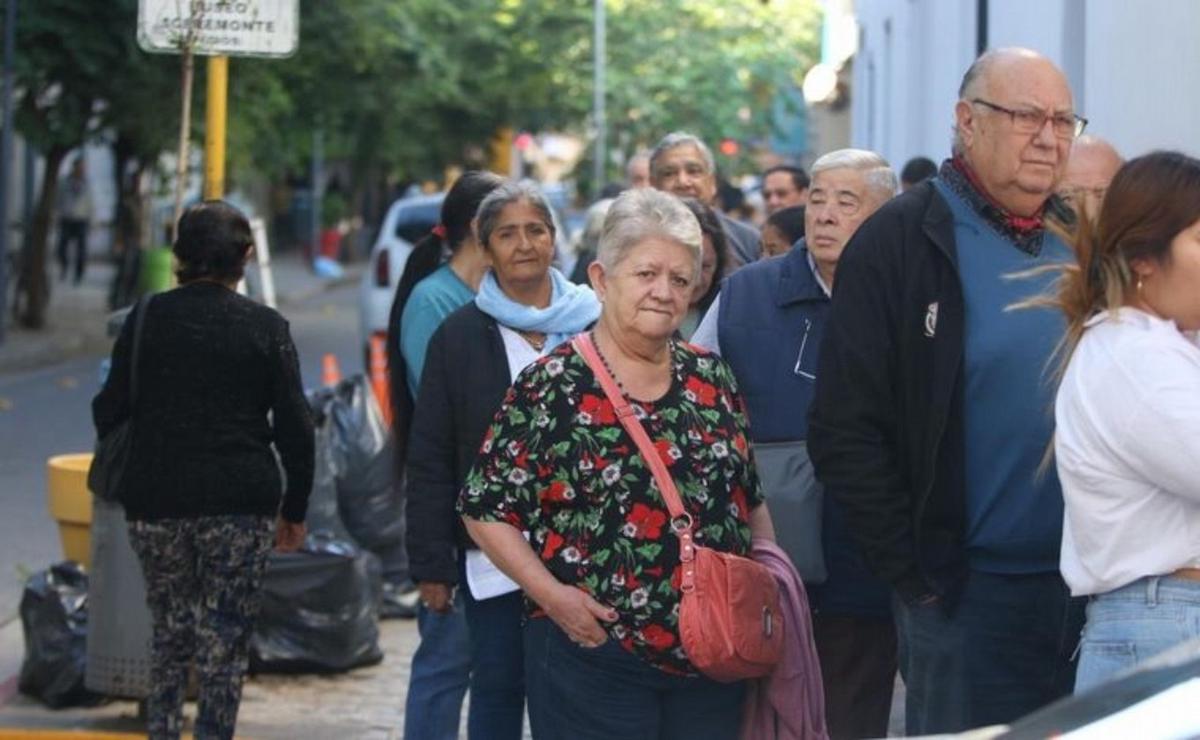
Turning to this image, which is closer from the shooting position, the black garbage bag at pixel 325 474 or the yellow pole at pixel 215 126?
the yellow pole at pixel 215 126

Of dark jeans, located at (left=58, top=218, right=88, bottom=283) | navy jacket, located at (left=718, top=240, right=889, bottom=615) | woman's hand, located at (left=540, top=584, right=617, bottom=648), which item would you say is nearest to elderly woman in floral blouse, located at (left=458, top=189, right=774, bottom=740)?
woman's hand, located at (left=540, top=584, right=617, bottom=648)

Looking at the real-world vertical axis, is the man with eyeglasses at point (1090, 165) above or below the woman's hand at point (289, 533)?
above

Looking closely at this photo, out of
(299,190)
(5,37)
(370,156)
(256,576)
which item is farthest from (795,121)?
(256,576)

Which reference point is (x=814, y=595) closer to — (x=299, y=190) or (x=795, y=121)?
(x=795, y=121)

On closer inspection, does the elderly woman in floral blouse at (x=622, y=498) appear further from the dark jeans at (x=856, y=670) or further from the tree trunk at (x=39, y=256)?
the tree trunk at (x=39, y=256)

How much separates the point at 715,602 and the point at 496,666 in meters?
1.40

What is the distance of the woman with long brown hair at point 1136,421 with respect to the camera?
13.0 feet

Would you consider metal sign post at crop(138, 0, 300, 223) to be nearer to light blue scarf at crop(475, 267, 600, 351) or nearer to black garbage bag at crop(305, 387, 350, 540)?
black garbage bag at crop(305, 387, 350, 540)

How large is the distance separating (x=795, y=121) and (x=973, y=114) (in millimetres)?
41130

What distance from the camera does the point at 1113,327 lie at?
4.08 meters

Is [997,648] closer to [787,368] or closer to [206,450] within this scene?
[787,368]

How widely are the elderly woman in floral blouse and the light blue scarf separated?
109cm

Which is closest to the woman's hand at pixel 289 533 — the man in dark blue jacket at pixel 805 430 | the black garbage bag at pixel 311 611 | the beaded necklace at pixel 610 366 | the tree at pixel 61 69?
the black garbage bag at pixel 311 611

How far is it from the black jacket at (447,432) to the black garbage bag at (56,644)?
2.63 metres
